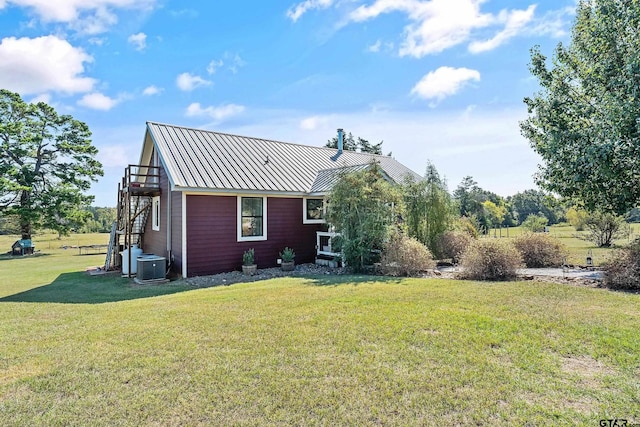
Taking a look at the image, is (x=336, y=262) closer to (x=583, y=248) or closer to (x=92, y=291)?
(x=92, y=291)

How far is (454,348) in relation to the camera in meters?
4.00

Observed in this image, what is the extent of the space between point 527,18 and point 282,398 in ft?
38.9

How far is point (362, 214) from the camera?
1098 centimetres

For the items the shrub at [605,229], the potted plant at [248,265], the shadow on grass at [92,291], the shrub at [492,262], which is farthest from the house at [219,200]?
the shrub at [605,229]

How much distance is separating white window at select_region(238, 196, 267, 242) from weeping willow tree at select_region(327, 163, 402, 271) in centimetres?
264

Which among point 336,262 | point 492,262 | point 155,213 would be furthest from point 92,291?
point 492,262

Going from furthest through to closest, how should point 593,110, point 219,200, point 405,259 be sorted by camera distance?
point 219,200 < point 405,259 < point 593,110

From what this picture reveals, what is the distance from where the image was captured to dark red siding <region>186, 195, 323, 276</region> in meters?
11.0

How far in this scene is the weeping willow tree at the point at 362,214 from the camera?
35.3 feet

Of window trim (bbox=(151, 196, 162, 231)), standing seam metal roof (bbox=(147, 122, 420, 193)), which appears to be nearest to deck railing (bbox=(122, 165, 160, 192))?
window trim (bbox=(151, 196, 162, 231))

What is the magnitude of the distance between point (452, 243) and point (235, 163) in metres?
8.80

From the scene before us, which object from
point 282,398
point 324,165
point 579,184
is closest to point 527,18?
point 579,184

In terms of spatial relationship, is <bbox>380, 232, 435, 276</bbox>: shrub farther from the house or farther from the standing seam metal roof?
the standing seam metal roof

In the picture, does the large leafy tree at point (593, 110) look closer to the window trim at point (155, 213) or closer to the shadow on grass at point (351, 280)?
the shadow on grass at point (351, 280)
